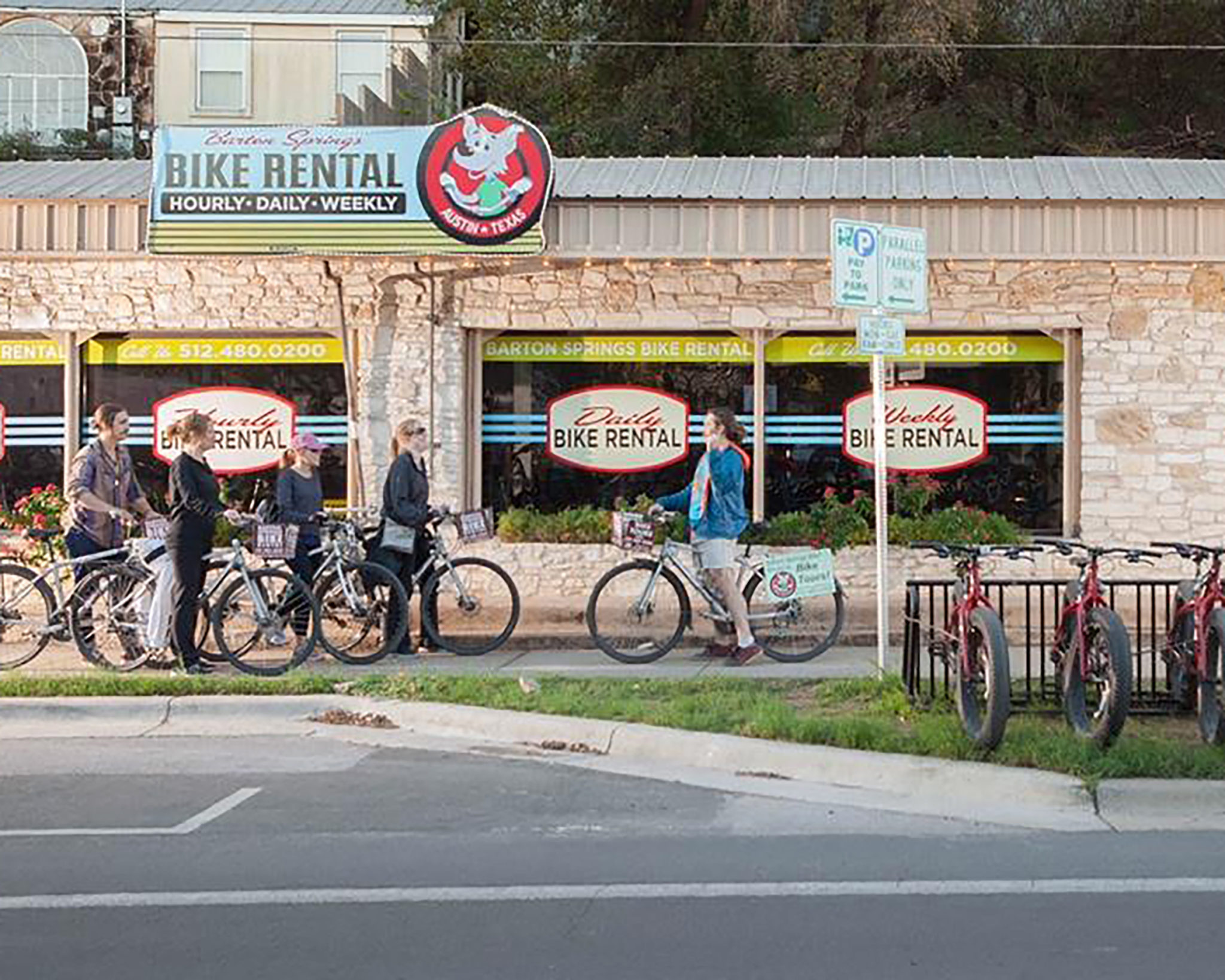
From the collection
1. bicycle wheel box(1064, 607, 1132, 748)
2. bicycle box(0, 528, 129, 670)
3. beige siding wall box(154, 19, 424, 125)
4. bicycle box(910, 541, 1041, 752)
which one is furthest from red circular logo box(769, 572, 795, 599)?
beige siding wall box(154, 19, 424, 125)

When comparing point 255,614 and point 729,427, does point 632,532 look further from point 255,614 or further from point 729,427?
point 255,614

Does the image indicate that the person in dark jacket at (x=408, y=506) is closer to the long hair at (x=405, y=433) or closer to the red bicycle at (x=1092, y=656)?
the long hair at (x=405, y=433)

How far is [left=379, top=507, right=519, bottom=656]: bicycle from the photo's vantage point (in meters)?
11.0

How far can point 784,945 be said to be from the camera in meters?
5.10

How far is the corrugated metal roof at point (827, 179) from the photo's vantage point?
41.7ft

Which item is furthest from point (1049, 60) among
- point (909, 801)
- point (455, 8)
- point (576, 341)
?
point (909, 801)

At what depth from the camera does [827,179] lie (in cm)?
1400

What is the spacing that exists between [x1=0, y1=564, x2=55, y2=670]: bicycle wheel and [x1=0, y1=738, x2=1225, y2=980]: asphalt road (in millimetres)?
2952

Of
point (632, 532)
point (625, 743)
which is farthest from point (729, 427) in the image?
point (625, 743)

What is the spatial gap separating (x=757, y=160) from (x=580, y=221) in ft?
10.5

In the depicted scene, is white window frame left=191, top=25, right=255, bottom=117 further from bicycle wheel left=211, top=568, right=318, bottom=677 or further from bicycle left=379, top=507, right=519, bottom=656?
bicycle wheel left=211, top=568, right=318, bottom=677

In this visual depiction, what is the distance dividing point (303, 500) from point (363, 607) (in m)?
0.98

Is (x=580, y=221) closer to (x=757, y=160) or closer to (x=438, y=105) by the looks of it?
(x=757, y=160)

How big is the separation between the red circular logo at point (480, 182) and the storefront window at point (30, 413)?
14.6 ft
